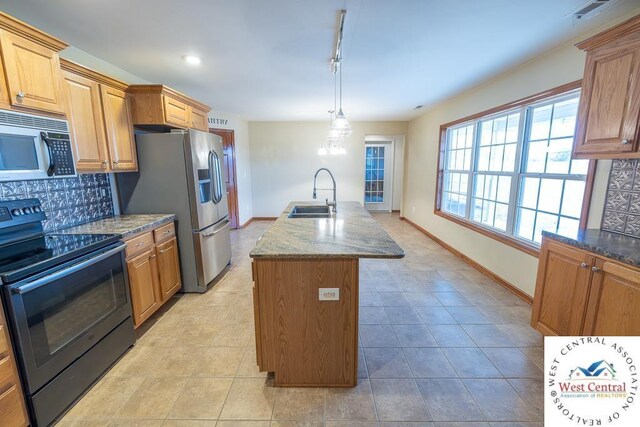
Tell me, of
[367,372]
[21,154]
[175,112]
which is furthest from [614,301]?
[175,112]

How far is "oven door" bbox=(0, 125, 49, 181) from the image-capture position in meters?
1.47

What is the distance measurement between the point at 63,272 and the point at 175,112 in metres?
1.90

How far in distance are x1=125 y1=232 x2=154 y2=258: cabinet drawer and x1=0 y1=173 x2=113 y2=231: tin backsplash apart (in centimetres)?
59

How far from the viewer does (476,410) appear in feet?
5.09

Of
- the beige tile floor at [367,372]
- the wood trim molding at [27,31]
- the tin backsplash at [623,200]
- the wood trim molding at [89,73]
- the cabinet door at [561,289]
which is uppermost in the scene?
the wood trim molding at [27,31]

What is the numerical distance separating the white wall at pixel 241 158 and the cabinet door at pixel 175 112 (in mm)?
2177

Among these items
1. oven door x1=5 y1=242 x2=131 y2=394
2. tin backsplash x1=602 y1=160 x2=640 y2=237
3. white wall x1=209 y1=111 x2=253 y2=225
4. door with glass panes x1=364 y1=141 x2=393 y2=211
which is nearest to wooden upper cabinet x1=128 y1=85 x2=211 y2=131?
Result: oven door x1=5 y1=242 x2=131 y2=394

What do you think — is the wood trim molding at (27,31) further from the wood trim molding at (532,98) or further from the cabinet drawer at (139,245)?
the wood trim molding at (532,98)

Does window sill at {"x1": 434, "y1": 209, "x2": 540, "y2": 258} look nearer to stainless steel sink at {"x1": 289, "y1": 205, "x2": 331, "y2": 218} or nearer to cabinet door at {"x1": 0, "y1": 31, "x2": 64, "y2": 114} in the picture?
stainless steel sink at {"x1": 289, "y1": 205, "x2": 331, "y2": 218}

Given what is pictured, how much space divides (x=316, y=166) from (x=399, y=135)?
2114 millimetres

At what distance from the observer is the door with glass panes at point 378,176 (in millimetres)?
7246

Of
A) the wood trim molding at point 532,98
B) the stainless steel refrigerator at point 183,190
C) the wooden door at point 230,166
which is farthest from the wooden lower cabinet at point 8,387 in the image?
the wooden door at point 230,166

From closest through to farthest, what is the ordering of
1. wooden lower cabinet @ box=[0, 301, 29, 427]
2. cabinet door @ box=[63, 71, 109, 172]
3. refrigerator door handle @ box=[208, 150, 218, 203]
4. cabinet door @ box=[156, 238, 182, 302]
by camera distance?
wooden lower cabinet @ box=[0, 301, 29, 427], cabinet door @ box=[63, 71, 109, 172], cabinet door @ box=[156, 238, 182, 302], refrigerator door handle @ box=[208, 150, 218, 203]

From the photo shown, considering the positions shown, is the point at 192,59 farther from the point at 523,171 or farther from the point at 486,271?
the point at 486,271
